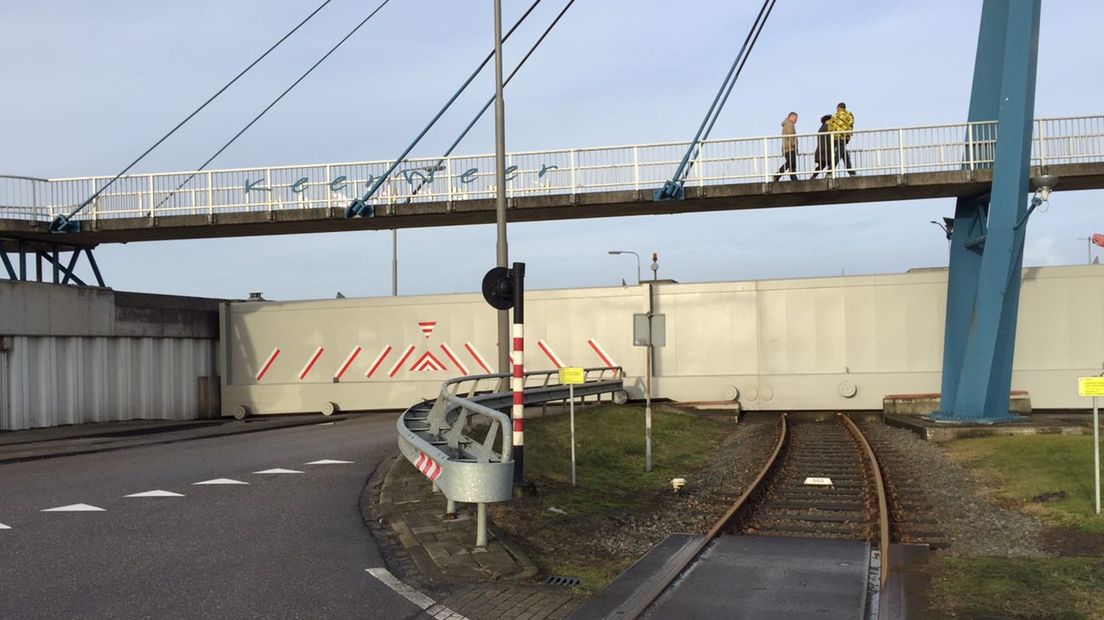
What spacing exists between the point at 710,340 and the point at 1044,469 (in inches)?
502

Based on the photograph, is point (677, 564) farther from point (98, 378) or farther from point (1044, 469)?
point (98, 378)

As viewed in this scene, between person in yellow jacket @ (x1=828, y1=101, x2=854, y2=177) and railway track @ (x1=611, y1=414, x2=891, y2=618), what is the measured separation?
650 centimetres

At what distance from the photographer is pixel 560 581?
7.54 metres

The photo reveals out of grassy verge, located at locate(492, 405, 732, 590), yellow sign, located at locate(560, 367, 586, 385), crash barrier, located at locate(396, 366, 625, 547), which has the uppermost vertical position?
yellow sign, located at locate(560, 367, 586, 385)

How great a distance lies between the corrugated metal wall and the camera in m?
23.2

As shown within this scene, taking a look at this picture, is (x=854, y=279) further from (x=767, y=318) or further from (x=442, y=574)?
(x=442, y=574)

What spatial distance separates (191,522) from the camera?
31.6 feet

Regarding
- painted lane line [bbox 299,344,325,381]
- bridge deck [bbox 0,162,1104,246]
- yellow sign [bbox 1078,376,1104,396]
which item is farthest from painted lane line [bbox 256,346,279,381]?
yellow sign [bbox 1078,376,1104,396]

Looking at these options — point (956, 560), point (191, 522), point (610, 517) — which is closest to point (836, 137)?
point (610, 517)

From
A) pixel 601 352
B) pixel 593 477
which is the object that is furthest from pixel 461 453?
pixel 601 352

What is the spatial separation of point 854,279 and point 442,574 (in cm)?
1990

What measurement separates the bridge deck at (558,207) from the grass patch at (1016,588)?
44.1 feet

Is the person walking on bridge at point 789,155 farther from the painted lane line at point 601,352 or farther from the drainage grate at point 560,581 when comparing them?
the drainage grate at point 560,581

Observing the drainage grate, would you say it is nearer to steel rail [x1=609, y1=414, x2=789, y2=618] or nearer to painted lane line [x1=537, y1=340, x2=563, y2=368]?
steel rail [x1=609, y1=414, x2=789, y2=618]
